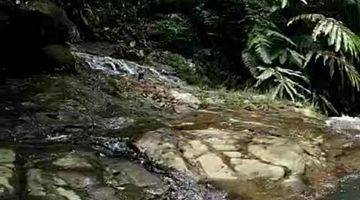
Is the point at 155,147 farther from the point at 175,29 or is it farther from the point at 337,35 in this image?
the point at 175,29

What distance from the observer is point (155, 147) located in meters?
4.27

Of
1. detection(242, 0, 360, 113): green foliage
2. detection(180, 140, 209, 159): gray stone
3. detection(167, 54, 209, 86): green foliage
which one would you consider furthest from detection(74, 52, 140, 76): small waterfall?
detection(180, 140, 209, 159): gray stone

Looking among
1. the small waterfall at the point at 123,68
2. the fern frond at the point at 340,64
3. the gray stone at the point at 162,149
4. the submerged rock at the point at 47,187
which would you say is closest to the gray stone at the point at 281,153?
the gray stone at the point at 162,149

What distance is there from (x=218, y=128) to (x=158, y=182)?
1429 millimetres

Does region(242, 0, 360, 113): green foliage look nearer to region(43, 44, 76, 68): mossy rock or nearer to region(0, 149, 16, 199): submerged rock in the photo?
region(43, 44, 76, 68): mossy rock

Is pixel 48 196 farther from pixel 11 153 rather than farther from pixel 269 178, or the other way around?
pixel 269 178

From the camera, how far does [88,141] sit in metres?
4.31

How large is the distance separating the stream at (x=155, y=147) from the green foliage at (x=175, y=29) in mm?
2512

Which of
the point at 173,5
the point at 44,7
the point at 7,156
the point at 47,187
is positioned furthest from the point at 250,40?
the point at 47,187

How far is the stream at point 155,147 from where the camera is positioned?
11.6 feet

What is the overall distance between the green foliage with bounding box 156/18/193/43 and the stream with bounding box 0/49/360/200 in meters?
2.51

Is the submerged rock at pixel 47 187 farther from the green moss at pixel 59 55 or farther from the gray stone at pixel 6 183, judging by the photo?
the green moss at pixel 59 55

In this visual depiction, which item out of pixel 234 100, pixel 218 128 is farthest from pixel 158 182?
pixel 234 100

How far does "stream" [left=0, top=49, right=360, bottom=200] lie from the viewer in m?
3.55
